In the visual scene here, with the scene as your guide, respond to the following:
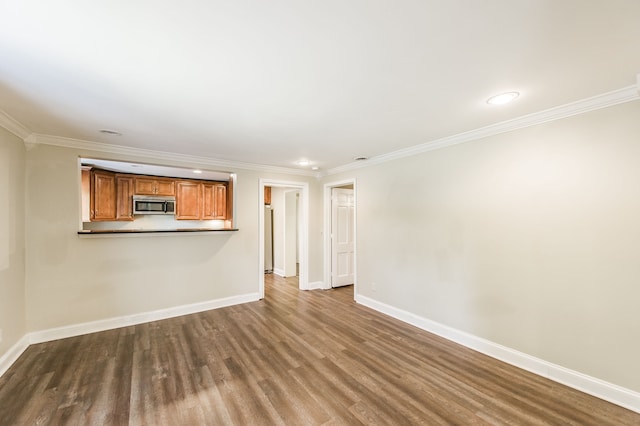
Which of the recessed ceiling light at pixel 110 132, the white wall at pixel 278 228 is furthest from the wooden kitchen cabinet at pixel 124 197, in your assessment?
the white wall at pixel 278 228

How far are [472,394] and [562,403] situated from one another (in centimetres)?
64

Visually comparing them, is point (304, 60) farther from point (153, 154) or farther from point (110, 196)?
point (110, 196)

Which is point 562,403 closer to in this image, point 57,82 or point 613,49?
point 613,49

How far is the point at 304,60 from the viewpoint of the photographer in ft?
5.17

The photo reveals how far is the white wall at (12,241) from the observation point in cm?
246

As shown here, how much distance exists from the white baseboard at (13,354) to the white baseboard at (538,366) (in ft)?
14.2

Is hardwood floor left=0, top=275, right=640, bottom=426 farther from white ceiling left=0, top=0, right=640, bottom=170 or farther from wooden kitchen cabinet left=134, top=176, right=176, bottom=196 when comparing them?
wooden kitchen cabinet left=134, top=176, right=176, bottom=196

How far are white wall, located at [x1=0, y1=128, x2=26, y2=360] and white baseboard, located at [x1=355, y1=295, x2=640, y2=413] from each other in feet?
14.5

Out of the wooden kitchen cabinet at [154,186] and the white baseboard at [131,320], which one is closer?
the white baseboard at [131,320]

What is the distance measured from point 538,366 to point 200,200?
630 centimetres

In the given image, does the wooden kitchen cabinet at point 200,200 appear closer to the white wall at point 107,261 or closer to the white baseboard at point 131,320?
the white wall at point 107,261

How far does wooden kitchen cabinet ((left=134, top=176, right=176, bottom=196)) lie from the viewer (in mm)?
5434

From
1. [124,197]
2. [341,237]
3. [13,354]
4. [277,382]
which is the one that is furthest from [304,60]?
[124,197]

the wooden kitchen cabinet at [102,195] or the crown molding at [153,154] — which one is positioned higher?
the crown molding at [153,154]
